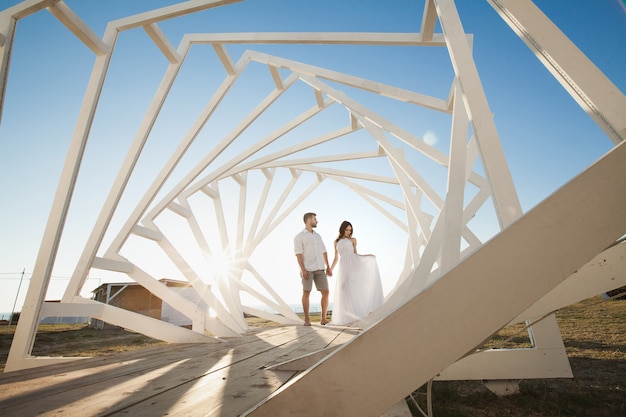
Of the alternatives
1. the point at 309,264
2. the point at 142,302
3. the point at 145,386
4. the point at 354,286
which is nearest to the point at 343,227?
the point at 309,264

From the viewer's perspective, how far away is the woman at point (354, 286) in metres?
7.38

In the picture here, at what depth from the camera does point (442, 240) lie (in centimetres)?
209

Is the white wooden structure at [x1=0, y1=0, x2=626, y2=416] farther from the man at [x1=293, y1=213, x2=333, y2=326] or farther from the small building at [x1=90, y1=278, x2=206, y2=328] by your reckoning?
the small building at [x1=90, y1=278, x2=206, y2=328]

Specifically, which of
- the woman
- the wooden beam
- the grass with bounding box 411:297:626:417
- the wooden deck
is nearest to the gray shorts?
the woman

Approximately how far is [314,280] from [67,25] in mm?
6069

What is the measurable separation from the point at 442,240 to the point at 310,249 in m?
5.34

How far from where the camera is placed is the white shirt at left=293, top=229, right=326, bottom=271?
23.8ft

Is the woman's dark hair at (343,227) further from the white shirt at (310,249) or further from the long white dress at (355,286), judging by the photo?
the white shirt at (310,249)

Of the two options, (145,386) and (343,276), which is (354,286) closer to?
(343,276)

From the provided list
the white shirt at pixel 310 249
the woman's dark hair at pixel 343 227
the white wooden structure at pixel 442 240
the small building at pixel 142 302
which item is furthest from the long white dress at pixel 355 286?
the small building at pixel 142 302

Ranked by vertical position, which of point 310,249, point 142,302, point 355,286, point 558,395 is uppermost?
point 310,249

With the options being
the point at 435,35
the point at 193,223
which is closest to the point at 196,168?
the point at 193,223

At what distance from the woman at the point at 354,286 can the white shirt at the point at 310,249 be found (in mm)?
578

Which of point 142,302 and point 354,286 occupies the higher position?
point 142,302
